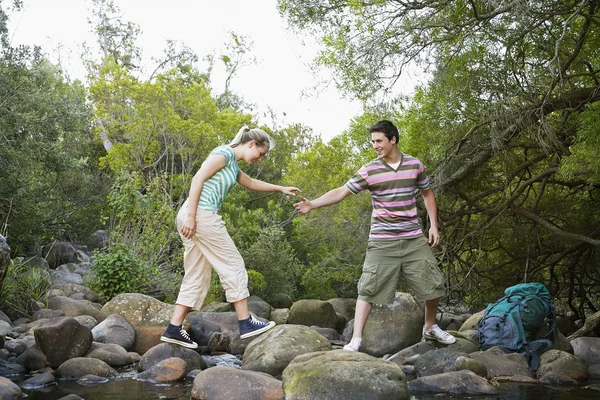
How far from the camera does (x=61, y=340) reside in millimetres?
6711

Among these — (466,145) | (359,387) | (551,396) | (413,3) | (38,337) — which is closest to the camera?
(359,387)

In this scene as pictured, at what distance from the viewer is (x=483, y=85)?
26.3 ft

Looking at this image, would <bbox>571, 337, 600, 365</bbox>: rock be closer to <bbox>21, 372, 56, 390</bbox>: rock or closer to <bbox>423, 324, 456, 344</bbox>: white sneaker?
<bbox>423, 324, 456, 344</bbox>: white sneaker

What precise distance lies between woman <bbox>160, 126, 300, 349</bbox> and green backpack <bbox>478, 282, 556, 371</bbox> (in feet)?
7.73

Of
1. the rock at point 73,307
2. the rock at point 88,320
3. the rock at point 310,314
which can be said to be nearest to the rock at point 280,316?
the rock at point 310,314

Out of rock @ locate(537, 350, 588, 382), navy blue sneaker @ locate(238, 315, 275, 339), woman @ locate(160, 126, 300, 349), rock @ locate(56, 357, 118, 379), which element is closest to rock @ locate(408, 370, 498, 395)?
rock @ locate(537, 350, 588, 382)

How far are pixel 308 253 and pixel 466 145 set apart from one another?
8.99m

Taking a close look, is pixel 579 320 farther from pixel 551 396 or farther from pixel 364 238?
pixel 551 396

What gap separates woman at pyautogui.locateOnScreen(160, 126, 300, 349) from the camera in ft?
19.8

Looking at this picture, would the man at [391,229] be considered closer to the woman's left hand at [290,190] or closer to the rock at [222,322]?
the woman's left hand at [290,190]

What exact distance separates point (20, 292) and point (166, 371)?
4.61 metres

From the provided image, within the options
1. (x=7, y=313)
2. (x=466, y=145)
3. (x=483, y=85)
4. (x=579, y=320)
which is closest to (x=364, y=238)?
(x=466, y=145)

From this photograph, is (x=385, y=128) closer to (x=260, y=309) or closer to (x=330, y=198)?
(x=330, y=198)

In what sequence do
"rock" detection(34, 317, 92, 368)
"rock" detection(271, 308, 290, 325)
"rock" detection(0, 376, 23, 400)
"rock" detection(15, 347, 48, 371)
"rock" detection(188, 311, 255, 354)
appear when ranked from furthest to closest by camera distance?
"rock" detection(271, 308, 290, 325)
"rock" detection(188, 311, 255, 354)
"rock" detection(34, 317, 92, 368)
"rock" detection(15, 347, 48, 371)
"rock" detection(0, 376, 23, 400)
